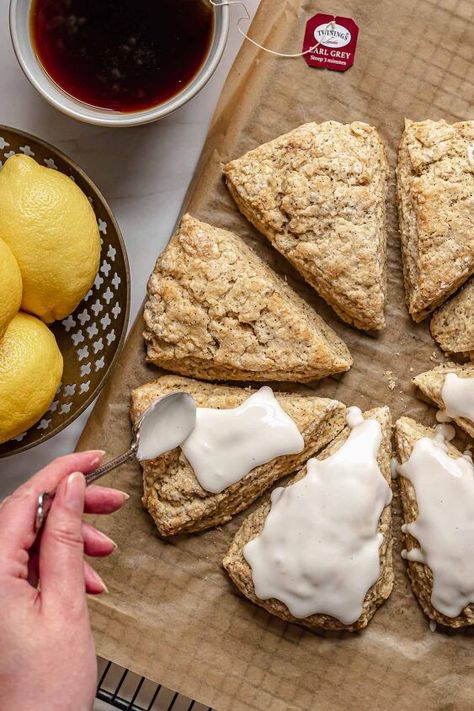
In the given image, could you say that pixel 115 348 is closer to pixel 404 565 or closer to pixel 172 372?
pixel 172 372

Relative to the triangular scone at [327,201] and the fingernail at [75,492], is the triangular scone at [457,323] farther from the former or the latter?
the fingernail at [75,492]

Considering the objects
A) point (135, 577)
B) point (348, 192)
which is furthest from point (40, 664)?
point (348, 192)

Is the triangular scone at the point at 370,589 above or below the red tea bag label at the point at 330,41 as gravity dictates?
below

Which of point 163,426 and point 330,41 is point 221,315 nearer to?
point 163,426

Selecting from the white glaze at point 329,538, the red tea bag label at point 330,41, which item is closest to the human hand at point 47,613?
the white glaze at point 329,538

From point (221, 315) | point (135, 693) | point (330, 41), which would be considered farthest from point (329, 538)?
point (330, 41)

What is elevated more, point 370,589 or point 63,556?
point 63,556

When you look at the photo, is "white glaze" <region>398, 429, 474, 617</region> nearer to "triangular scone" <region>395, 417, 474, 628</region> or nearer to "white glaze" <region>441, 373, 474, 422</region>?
"triangular scone" <region>395, 417, 474, 628</region>
